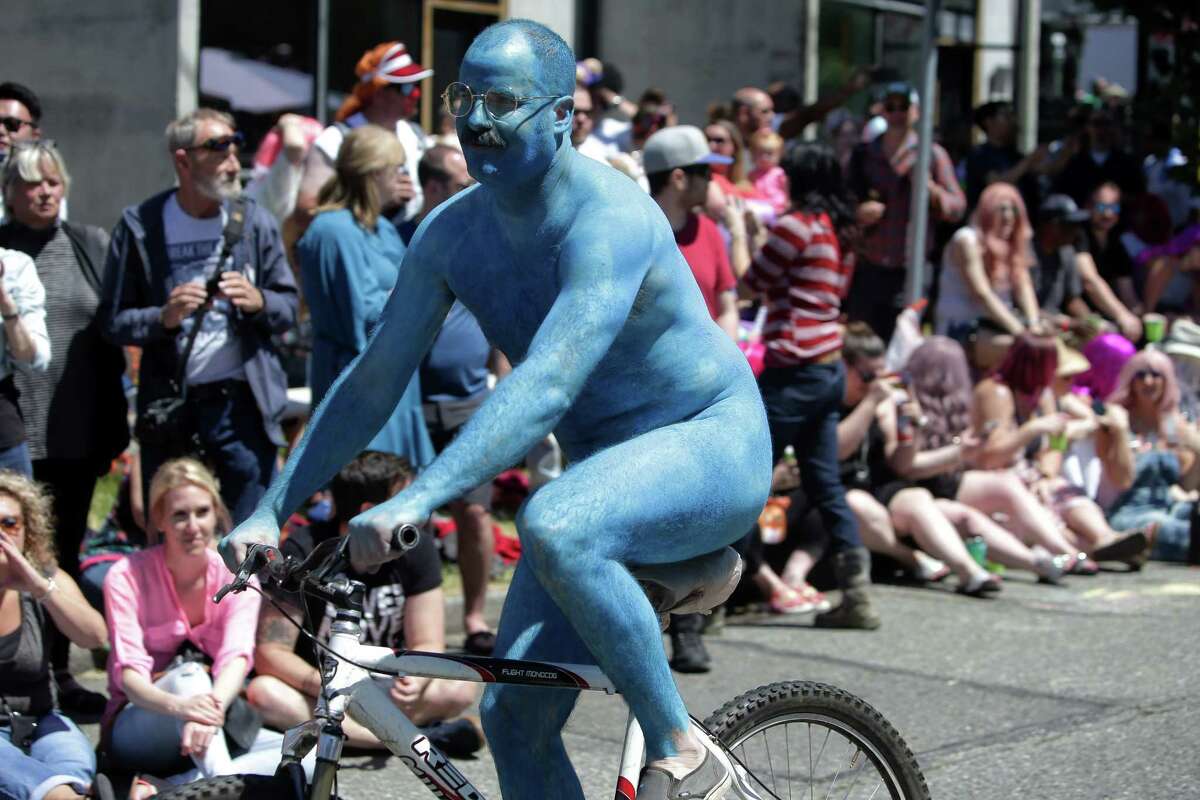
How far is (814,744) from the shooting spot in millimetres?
3887

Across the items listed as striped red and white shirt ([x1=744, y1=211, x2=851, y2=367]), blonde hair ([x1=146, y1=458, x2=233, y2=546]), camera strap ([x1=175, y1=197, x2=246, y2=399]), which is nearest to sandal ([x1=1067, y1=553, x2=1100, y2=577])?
striped red and white shirt ([x1=744, y1=211, x2=851, y2=367])

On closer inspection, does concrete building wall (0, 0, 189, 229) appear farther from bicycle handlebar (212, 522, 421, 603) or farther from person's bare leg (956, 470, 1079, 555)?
bicycle handlebar (212, 522, 421, 603)

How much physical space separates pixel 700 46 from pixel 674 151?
24.6 ft

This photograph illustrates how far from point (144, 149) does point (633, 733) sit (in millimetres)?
7556

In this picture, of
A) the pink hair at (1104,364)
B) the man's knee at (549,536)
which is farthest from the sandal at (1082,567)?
the man's knee at (549,536)

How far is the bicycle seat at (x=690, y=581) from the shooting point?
3475 mm

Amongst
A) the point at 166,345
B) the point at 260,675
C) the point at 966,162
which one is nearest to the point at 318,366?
the point at 166,345

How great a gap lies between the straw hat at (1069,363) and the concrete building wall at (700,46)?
4.63m

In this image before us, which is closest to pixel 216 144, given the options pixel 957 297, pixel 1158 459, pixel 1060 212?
pixel 957 297

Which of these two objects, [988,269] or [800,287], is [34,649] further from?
[988,269]

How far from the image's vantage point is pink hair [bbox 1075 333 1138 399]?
10258 mm

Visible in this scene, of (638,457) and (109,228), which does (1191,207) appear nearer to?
(109,228)

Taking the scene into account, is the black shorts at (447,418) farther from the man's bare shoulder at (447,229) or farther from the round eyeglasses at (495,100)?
the round eyeglasses at (495,100)

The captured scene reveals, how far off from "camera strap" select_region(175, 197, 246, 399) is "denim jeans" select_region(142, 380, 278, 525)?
0.36 ft
